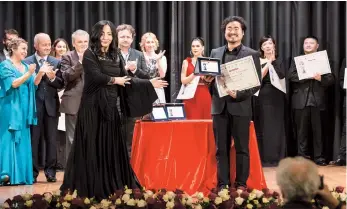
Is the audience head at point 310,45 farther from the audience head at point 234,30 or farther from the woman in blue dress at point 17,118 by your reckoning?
the woman in blue dress at point 17,118

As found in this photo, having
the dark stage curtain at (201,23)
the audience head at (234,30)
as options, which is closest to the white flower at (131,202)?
the audience head at (234,30)

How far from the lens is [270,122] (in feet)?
26.0

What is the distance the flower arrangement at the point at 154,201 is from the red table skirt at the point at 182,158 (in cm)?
85

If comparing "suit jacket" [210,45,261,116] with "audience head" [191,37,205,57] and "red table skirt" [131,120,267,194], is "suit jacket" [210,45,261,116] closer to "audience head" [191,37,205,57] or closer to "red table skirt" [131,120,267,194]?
"red table skirt" [131,120,267,194]

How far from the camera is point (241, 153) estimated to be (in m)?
5.10

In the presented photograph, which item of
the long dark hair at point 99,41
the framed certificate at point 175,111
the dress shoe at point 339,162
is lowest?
the dress shoe at point 339,162

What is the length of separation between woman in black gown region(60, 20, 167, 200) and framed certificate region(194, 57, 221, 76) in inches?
13.6

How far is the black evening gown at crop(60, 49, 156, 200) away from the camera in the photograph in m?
4.68

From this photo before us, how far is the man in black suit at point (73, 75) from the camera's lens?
6.15 meters

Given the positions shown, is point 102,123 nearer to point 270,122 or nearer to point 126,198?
point 126,198

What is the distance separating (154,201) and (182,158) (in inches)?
49.4

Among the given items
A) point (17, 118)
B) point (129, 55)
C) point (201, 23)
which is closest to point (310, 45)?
point (201, 23)

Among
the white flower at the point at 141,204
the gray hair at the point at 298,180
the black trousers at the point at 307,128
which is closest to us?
the gray hair at the point at 298,180

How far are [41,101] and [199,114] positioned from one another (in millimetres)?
1660
